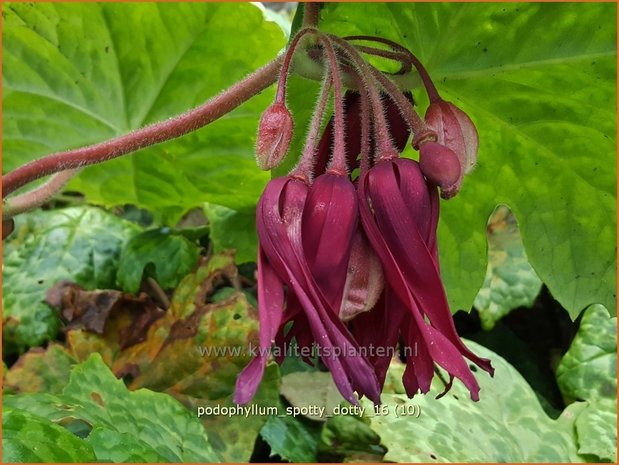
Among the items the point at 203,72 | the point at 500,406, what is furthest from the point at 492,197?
the point at 203,72

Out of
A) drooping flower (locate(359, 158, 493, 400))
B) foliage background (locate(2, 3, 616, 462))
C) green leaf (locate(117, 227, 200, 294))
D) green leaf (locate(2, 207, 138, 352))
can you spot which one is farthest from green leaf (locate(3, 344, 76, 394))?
drooping flower (locate(359, 158, 493, 400))

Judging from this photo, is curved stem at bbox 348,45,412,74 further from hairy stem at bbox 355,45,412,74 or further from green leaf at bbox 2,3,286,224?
green leaf at bbox 2,3,286,224

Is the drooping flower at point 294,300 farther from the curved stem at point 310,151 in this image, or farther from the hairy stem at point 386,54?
the hairy stem at point 386,54

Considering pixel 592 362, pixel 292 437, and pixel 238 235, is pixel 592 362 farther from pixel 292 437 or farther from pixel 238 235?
pixel 238 235

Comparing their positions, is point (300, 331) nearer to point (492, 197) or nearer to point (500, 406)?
point (492, 197)

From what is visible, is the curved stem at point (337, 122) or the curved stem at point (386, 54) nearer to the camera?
the curved stem at point (337, 122)

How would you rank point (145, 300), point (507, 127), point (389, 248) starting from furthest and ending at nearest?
point (145, 300) → point (507, 127) → point (389, 248)

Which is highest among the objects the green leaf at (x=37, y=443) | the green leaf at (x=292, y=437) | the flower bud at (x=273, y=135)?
the flower bud at (x=273, y=135)

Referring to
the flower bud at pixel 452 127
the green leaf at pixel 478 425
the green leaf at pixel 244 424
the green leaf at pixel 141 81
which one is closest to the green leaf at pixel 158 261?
the green leaf at pixel 141 81
